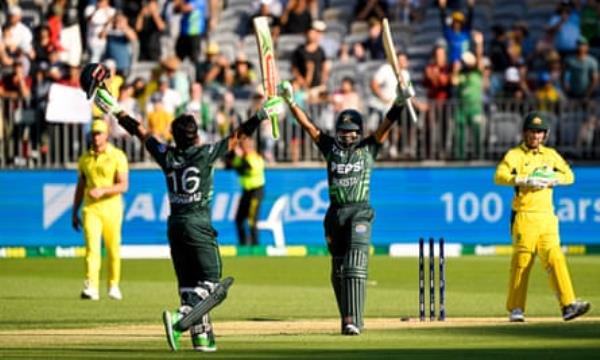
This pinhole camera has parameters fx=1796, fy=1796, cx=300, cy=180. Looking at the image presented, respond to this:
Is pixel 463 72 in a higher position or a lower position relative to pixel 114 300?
higher

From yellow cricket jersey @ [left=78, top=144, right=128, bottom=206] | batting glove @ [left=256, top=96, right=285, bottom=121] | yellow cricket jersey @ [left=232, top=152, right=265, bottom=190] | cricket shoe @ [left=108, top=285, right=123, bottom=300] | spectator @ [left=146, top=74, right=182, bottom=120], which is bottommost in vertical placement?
cricket shoe @ [left=108, top=285, right=123, bottom=300]

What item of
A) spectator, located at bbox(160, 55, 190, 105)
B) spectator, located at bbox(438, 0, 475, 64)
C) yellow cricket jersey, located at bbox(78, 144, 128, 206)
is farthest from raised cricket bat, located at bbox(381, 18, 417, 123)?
spectator, located at bbox(438, 0, 475, 64)

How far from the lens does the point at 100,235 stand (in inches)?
959

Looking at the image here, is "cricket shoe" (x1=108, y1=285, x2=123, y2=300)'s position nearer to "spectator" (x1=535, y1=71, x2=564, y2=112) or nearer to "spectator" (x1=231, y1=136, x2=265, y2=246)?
"spectator" (x1=231, y1=136, x2=265, y2=246)

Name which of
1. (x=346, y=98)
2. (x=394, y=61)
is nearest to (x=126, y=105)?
(x=346, y=98)

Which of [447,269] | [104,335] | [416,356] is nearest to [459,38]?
[447,269]

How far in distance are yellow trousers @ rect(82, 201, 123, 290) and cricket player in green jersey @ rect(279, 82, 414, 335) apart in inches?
232

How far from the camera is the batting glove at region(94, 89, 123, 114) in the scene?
1741 centimetres

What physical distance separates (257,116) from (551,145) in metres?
18.4

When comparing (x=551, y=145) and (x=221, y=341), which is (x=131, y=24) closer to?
(x=551, y=145)

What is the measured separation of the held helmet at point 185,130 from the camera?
55.4ft

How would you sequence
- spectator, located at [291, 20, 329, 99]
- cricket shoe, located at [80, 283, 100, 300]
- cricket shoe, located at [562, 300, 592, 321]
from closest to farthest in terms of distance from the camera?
cricket shoe, located at [562, 300, 592, 321]
cricket shoe, located at [80, 283, 100, 300]
spectator, located at [291, 20, 329, 99]

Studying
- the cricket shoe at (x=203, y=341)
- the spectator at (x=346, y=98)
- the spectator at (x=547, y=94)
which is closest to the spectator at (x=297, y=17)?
the spectator at (x=346, y=98)

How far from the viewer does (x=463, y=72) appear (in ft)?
116
